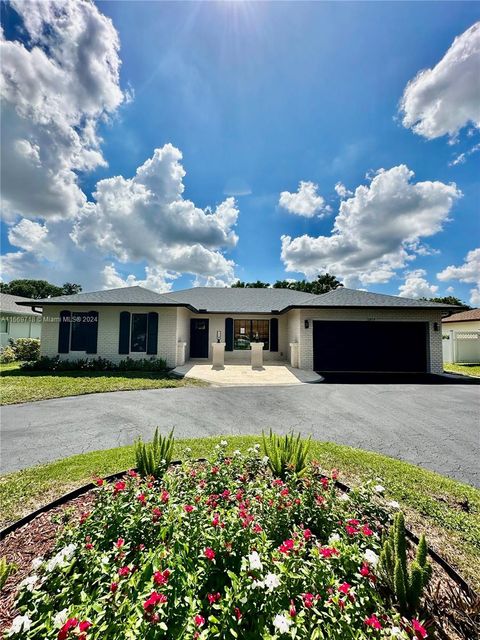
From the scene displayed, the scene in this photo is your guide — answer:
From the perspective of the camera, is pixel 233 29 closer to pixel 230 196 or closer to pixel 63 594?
pixel 230 196

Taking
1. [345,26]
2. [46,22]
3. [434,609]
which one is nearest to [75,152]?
[46,22]

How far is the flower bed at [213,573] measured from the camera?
4.34ft

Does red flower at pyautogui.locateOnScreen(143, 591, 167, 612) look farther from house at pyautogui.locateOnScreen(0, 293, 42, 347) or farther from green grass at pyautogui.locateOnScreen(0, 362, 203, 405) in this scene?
house at pyautogui.locateOnScreen(0, 293, 42, 347)

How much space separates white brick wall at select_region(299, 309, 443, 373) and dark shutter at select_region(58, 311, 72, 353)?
11.2 m

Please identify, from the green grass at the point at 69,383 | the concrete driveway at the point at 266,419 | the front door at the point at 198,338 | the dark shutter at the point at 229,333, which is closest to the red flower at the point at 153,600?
the concrete driveway at the point at 266,419

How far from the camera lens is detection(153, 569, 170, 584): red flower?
4.80ft

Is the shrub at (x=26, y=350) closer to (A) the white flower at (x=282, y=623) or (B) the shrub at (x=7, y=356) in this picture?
(B) the shrub at (x=7, y=356)

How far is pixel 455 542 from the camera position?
2.37 metres

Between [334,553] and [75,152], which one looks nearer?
[334,553]

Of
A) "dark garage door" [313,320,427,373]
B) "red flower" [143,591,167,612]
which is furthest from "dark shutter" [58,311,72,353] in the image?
"red flower" [143,591,167,612]

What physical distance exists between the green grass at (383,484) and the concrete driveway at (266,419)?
52 centimetres

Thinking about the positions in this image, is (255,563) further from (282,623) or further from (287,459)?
(287,459)

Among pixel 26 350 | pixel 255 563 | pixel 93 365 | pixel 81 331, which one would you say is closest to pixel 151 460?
pixel 255 563

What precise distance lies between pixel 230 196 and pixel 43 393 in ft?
41.0
